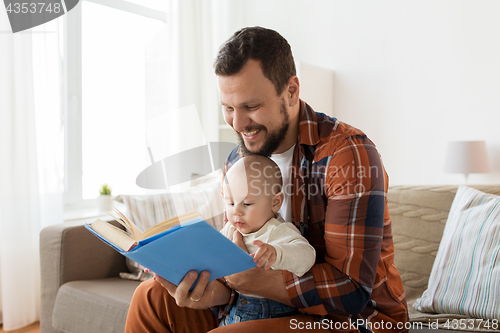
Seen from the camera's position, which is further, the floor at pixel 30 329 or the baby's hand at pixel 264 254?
the floor at pixel 30 329

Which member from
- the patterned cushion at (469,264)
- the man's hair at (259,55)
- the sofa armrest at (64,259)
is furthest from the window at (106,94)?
the patterned cushion at (469,264)

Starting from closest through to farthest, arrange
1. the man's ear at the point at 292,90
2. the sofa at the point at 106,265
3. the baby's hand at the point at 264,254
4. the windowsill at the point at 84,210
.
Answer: the baby's hand at the point at 264,254, the man's ear at the point at 292,90, the sofa at the point at 106,265, the windowsill at the point at 84,210

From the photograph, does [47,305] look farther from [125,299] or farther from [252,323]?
[252,323]

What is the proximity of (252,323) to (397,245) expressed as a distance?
84 cm

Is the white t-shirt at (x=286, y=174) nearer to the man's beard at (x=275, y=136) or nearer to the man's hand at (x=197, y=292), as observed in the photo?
the man's beard at (x=275, y=136)

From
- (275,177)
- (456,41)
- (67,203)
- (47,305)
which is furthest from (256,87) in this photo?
(456,41)

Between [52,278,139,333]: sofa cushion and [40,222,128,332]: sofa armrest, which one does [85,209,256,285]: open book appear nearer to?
[52,278,139,333]: sofa cushion

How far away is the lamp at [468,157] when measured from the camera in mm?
2566

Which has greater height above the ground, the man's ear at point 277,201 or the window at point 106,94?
the window at point 106,94

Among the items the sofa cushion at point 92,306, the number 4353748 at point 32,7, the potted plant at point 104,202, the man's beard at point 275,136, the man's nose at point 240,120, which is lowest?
the sofa cushion at point 92,306

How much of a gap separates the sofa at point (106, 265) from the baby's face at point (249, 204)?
619 millimetres

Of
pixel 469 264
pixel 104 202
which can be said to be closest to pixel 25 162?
pixel 104 202

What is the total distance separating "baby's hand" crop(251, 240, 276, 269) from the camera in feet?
2.66

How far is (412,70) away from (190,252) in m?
2.75
